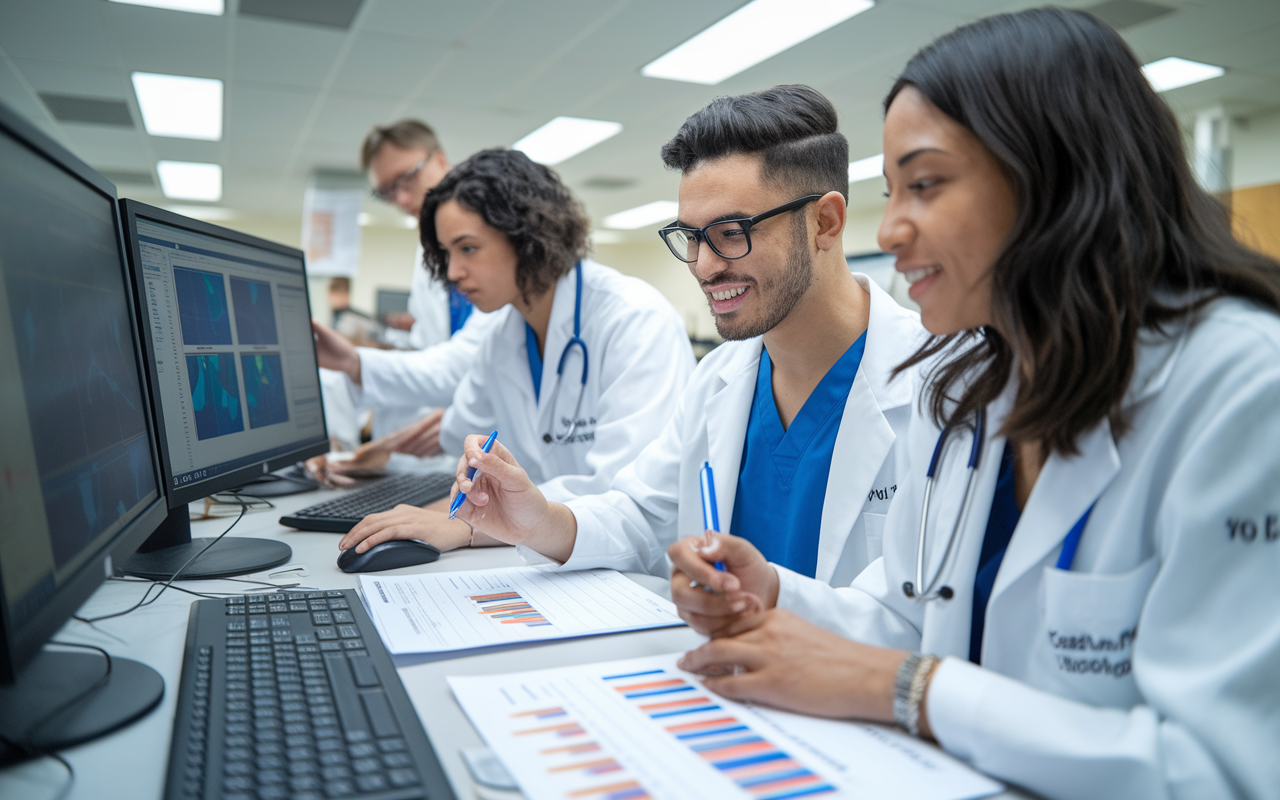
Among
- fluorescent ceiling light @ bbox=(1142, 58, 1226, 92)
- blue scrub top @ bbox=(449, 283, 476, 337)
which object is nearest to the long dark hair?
blue scrub top @ bbox=(449, 283, 476, 337)

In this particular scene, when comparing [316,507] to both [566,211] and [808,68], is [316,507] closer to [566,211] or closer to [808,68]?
[566,211]

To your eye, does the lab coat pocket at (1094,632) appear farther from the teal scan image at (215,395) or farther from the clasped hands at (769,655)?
the teal scan image at (215,395)

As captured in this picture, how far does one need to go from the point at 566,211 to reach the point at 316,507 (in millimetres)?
1033

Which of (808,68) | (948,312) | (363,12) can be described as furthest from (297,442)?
(808,68)

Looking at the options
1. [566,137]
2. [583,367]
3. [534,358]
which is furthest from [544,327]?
[566,137]

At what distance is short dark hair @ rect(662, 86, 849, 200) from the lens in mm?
1317

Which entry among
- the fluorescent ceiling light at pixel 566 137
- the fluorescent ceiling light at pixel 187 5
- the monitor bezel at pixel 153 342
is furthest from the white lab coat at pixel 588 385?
the fluorescent ceiling light at pixel 566 137

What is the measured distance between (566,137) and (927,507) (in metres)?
6.17

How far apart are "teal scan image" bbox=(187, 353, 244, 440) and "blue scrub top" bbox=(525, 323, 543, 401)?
876 mm

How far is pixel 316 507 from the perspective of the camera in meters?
1.43

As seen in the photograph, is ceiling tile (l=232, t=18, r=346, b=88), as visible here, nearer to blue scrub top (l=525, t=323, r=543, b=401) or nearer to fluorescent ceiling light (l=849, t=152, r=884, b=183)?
blue scrub top (l=525, t=323, r=543, b=401)

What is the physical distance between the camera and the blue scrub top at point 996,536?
832 millimetres

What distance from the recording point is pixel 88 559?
2.20ft

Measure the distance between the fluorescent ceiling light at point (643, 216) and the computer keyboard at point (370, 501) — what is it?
795 cm
